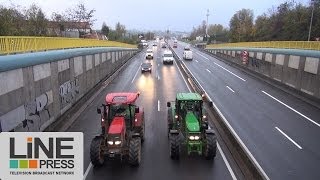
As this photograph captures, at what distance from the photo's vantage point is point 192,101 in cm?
1805

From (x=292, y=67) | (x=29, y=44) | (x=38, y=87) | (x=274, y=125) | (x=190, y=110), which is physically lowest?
(x=274, y=125)

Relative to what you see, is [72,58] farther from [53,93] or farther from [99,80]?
[99,80]

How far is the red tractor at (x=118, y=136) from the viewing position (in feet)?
49.6

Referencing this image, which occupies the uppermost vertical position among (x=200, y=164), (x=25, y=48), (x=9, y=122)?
(x=25, y=48)

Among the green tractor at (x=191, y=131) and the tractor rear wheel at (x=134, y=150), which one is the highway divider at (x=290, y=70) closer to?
the green tractor at (x=191, y=131)

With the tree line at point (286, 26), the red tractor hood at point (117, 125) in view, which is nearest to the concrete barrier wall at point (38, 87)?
the red tractor hood at point (117, 125)

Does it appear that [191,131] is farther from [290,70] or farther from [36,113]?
[290,70]

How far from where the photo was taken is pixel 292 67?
120 feet

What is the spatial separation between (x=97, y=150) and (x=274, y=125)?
13534 mm

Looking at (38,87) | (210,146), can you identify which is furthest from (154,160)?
(38,87)

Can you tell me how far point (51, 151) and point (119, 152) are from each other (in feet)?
22.4

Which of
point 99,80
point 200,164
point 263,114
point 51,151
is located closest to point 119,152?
point 200,164

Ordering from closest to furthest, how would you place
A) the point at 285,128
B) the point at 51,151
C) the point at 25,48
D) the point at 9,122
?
the point at 51,151 < the point at 9,122 < the point at 25,48 < the point at 285,128

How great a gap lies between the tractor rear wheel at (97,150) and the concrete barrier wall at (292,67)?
2186cm
